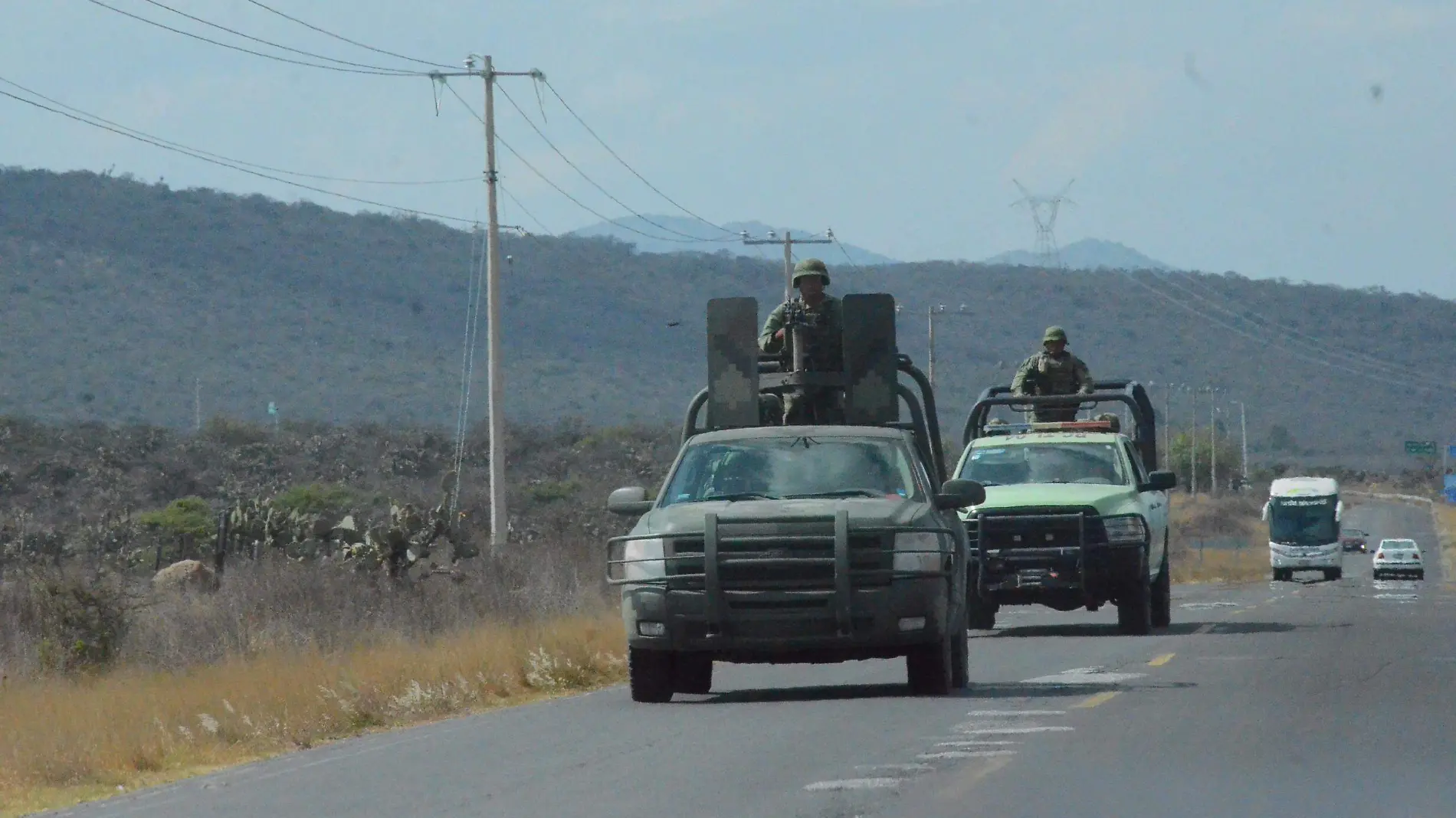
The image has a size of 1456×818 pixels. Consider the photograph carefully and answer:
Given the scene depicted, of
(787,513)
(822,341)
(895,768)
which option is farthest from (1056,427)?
(895,768)

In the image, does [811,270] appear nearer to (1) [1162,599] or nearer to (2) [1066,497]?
(2) [1066,497]

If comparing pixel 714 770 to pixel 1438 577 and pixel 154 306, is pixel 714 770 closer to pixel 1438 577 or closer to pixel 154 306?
pixel 1438 577

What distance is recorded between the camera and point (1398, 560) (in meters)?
69.6

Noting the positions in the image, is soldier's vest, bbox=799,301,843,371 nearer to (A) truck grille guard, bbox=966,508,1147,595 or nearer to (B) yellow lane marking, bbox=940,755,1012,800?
(A) truck grille guard, bbox=966,508,1147,595

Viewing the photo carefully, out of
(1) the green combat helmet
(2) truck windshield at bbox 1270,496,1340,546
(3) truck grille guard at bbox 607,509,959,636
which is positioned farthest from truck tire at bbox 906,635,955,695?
(2) truck windshield at bbox 1270,496,1340,546

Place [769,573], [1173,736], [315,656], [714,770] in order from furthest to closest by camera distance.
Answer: [315,656] < [769,573] < [1173,736] < [714,770]

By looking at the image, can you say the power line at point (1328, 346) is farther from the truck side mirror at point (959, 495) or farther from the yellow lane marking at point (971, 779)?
the yellow lane marking at point (971, 779)

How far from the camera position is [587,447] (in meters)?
75.9

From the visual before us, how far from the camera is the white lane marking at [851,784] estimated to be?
10.2 metres

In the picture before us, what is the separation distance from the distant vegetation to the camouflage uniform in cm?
6461

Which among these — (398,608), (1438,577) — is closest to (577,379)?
(1438,577)

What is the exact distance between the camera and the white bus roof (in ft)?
239

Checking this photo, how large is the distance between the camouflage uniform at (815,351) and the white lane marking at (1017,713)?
15.6 ft

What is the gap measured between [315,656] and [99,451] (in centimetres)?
4627
